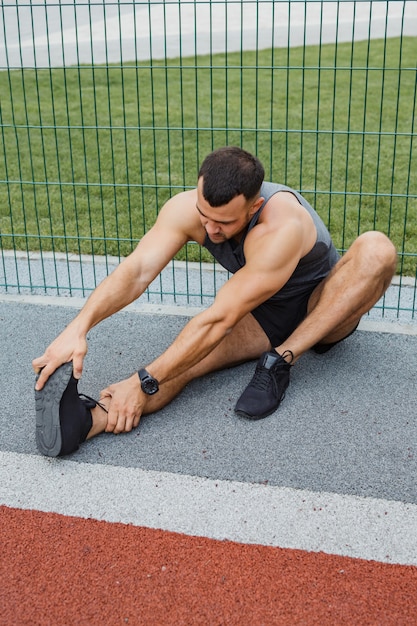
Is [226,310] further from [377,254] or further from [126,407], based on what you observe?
[377,254]

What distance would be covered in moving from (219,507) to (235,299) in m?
0.85

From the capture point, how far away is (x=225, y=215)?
3.14 meters

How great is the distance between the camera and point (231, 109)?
9.49 meters

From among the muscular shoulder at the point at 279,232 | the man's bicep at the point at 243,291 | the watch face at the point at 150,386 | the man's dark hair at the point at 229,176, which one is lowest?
the watch face at the point at 150,386

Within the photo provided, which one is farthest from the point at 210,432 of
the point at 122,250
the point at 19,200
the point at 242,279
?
the point at 19,200

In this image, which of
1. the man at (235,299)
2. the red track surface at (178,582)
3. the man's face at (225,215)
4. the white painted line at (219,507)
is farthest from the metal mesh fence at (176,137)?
the red track surface at (178,582)

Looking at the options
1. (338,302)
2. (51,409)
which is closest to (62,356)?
(51,409)

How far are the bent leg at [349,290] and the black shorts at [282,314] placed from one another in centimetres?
11

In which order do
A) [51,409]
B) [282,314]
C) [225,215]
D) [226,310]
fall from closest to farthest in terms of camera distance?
[51,409] < [225,215] < [226,310] < [282,314]

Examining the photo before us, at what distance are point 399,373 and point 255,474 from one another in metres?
1.08

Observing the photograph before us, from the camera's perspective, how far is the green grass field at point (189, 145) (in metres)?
4.84

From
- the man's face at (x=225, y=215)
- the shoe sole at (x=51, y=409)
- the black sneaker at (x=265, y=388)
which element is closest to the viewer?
the shoe sole at (x=51, y=409)

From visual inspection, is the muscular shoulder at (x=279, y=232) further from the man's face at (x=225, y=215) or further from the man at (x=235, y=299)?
the man's face at (x=225, y=215)

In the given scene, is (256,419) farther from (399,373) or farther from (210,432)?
(399,373)
